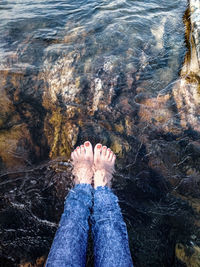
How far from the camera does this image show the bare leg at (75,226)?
50.6 inches

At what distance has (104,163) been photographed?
2396 mm

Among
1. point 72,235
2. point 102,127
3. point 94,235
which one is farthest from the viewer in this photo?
point 102,127

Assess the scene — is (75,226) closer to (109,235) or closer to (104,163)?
(109,235)

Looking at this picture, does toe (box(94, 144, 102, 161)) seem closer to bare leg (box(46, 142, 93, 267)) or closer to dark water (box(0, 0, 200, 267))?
dark water (box(0, 0, 200, 267))

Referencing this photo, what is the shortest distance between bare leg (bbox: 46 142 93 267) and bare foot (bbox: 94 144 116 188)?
0.14m

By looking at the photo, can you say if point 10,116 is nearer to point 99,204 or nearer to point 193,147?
point 99,204

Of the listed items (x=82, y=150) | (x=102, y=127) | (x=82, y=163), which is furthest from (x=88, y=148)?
(x=102, y=127)

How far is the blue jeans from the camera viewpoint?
4.25ft

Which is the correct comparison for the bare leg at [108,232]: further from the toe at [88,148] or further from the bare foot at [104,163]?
the toe at [88,148]

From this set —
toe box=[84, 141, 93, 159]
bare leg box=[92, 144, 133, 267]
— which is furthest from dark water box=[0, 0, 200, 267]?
bare leg box=[92, 144, 133, 267]

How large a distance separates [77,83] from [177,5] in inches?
140

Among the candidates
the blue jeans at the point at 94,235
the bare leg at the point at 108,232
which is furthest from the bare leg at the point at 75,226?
the bare leg at the point at 108,232

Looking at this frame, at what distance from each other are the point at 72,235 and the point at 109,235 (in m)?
0.30

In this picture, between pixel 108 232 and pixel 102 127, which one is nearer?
pixel 108 232
